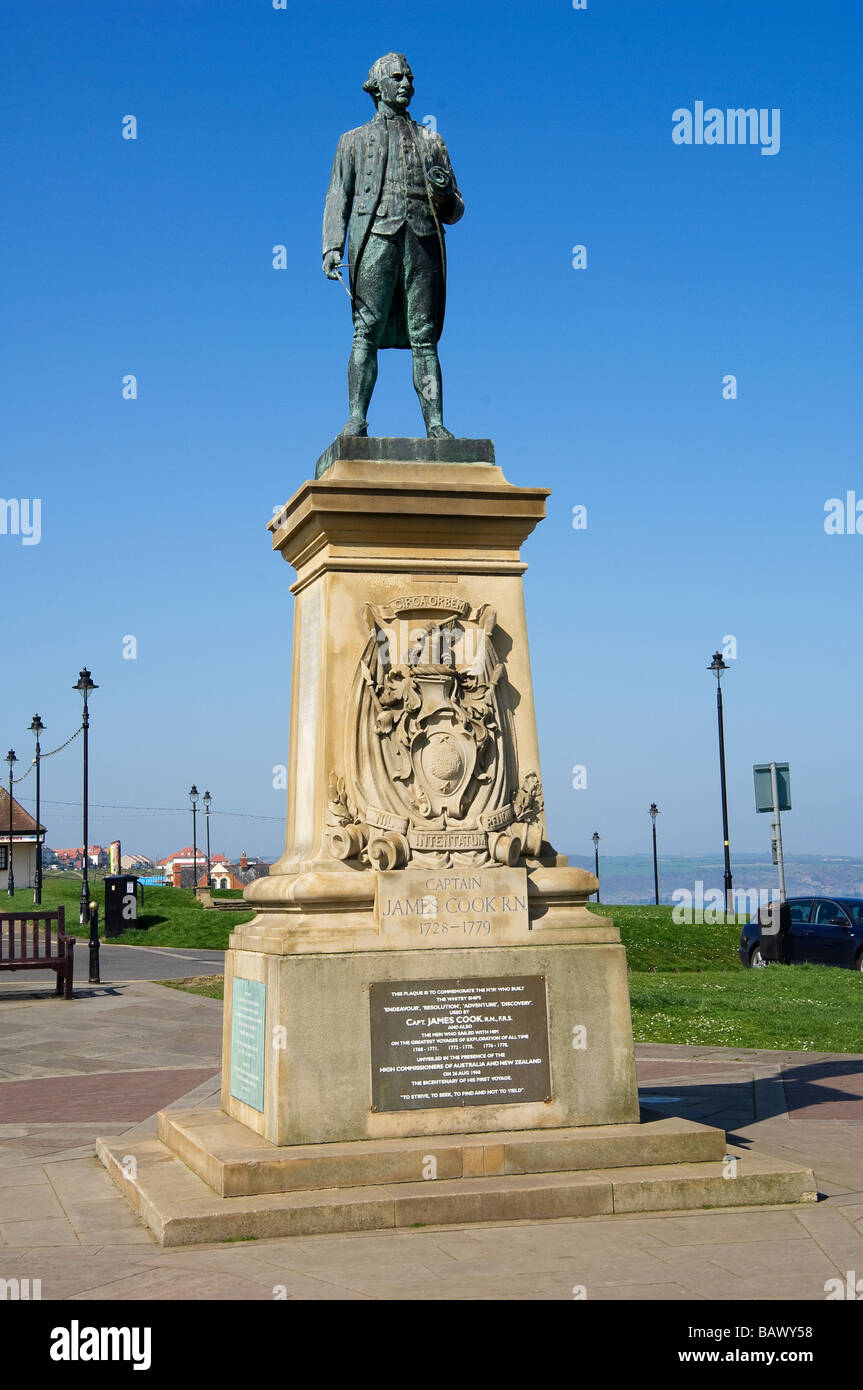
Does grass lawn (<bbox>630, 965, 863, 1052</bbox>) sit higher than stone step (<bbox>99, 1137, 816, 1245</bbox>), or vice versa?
stone step (<bbox>99, 1137, 816, 1245</bbox>)

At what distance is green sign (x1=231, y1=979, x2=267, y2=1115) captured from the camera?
24.1 ft

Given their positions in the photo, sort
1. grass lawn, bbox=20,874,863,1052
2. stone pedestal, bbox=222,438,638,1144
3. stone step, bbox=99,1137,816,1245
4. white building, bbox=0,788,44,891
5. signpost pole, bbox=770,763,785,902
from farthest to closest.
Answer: white building, bbox=0,788,44,891 → signpost pole, bbox=770,763,785,902 → grass lawn, bbox=20,874,863,1052 → stone pedestal, bbox=222,438,638,1144 → stone step, bbox=99,1137,816,1245

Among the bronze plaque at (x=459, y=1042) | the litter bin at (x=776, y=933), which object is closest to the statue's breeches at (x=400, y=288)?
the bronze plaque at (x=459, y=1042)

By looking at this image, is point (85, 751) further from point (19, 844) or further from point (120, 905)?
point (19, 844)

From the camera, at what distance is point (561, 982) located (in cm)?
751

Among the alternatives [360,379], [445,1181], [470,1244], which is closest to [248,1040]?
[445,1181]

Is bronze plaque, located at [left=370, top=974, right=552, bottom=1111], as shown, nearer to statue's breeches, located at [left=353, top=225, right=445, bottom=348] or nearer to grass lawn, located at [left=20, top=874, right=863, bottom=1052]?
statue's breeches, located at [left=353, top=225, right=445, bottom=348]

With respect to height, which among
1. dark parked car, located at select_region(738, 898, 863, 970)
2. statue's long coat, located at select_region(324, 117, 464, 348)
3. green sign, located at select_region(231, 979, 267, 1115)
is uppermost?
statue's long coat, located at select_region(324, 117, 464, 348)

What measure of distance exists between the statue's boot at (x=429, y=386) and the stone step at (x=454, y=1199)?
4335 millimetres

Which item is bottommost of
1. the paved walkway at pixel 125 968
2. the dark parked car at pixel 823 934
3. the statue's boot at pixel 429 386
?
the paved walkway at pixel 125 968

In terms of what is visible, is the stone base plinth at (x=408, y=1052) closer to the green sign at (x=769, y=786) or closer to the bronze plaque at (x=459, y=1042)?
the bronze plaque at (x=459, y=1042)

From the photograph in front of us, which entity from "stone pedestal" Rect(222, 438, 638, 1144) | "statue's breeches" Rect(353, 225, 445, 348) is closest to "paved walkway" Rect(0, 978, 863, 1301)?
"stone pedestal" Rect(222, 438, 638, 1144)

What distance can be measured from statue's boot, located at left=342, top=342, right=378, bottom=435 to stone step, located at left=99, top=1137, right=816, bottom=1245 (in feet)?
14.2

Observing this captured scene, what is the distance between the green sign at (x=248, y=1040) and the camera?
7.36 metres
